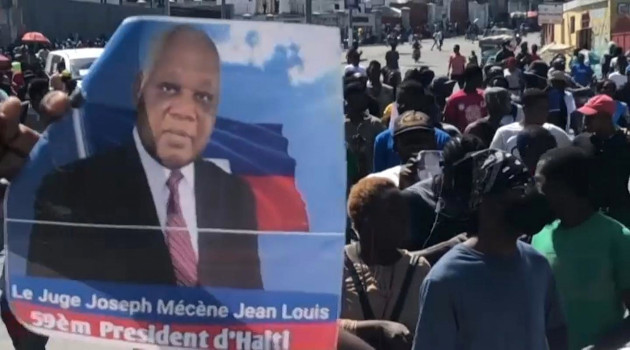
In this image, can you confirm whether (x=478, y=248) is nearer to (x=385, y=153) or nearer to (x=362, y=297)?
(x=362, y=297)

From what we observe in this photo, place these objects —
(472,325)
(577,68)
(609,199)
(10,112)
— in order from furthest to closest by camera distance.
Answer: (577,68) → (609,199) → (10,112) → (472,325)

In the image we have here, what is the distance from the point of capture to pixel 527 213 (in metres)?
3.29

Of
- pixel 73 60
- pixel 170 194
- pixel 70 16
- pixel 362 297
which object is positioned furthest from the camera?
Result: pixel 70 16

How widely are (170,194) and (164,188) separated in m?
0.02

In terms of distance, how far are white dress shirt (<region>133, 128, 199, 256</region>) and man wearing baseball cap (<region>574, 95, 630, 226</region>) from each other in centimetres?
238

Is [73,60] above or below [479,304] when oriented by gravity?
below

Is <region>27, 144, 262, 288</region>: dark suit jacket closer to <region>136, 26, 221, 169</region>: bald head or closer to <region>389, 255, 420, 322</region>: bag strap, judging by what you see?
<region>136, 26, 221, 169</region>: bald head

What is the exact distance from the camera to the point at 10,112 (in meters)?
4.85

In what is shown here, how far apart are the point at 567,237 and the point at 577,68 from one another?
17.0m

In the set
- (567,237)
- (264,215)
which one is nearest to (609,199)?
(567,237)

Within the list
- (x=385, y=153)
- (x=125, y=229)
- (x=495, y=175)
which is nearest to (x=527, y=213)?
(x=495, y=175)

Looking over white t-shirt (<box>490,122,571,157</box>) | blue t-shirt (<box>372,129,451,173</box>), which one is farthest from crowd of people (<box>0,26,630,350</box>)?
white t-shirt (<box>490,122,571,157</box>)

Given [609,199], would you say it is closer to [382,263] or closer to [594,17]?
[382,263]

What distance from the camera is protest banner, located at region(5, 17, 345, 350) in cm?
327
